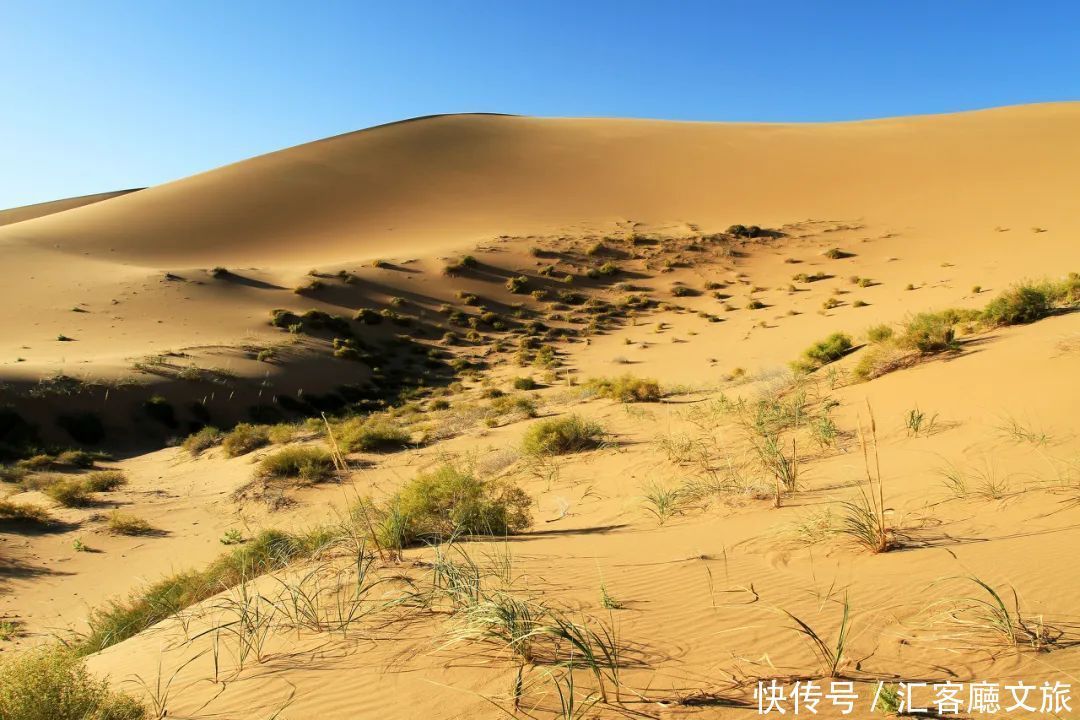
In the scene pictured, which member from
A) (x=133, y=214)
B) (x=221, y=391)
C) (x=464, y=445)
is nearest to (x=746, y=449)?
(x=464, y=445)

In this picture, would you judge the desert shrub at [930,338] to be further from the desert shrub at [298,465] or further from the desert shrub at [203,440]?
the desert shrub at [203,440]

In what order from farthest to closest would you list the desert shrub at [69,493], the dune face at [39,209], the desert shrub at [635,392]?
the dune face at [39,209] → the desert shrub at [635,392] → the desert shrub at [69,493]

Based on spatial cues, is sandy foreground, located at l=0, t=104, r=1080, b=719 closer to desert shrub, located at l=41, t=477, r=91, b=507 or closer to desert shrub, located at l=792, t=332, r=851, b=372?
desert shrub, located at l=41, t=477, r=91, b=507

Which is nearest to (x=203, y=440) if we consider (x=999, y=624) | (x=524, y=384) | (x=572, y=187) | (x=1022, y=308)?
(x=524, y=384)

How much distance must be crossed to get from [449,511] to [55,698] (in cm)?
370

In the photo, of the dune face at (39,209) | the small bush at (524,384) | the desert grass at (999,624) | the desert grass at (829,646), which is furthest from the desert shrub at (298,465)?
the dune face at (39,209)

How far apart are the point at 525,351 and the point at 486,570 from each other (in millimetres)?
20647

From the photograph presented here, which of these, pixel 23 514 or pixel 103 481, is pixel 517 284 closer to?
pixel 103 481

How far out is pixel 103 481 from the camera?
36.1ft

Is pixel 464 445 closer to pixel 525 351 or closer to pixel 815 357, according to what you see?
pixel 815 357

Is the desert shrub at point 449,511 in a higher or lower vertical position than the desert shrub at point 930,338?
lower

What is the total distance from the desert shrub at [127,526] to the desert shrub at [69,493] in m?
1.26

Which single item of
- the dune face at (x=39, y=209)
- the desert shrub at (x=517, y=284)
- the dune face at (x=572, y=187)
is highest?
the dune face at (x=39, y=209)

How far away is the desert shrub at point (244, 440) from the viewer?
13.4m
